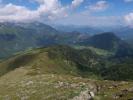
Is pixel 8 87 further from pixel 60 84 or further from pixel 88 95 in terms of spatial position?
pixel 88 95

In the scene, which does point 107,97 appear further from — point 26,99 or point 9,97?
point 9,97

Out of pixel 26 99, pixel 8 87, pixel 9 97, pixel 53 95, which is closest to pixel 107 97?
pixel 53 95

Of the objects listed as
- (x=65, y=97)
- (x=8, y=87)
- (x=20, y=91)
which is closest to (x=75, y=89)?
(x=65, y=97)

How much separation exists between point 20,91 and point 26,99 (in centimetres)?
1016

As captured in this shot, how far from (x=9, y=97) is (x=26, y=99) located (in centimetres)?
745

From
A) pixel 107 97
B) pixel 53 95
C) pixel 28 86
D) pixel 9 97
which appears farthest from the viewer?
pixel 28 86

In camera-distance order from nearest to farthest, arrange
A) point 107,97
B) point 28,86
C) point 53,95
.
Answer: point 107,97, point 53,95, point 28,86

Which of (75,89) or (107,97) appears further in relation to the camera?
(75,89)

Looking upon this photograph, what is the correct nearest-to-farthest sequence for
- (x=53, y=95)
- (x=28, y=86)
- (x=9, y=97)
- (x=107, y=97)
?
(x=107, y=97)
(x=53, y=95)
(x=9, y=97)
(x=28, y=86)

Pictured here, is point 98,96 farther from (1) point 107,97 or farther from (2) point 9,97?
(2) point 9,97

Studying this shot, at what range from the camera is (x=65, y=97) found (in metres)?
76.2

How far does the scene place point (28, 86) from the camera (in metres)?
96.8

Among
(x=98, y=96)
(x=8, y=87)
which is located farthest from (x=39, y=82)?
(x=98, y=96)

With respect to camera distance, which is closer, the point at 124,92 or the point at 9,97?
the point at 124,92
